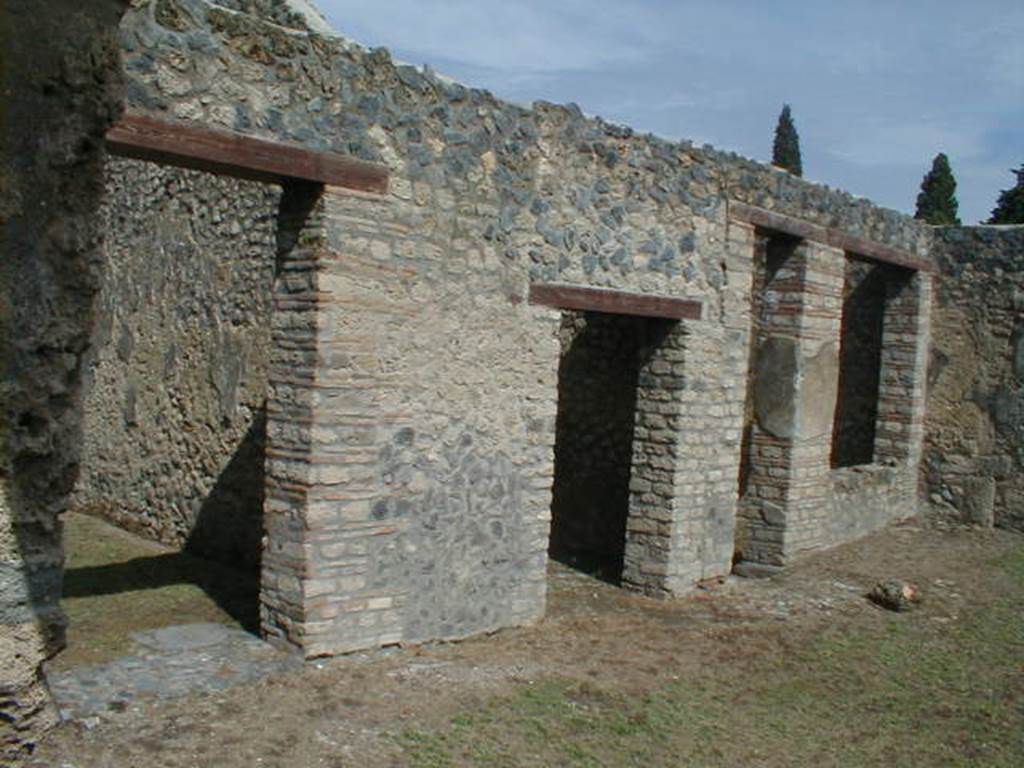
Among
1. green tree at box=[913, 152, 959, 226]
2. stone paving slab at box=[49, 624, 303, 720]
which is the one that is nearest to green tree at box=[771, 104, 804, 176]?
green tree at box=[913, 152, 959, 226]

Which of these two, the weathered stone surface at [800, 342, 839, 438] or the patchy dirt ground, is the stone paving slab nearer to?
the patchy dirt ground

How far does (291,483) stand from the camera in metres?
5.50

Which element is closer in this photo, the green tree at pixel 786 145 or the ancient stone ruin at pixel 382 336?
the ancient stone ruin at pixel 382 336

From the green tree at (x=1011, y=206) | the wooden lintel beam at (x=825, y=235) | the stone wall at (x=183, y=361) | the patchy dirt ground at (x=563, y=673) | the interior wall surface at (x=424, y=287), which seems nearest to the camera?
the patchy dirt ground at (x=563, y=673)

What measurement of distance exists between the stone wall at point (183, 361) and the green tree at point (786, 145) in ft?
85.5

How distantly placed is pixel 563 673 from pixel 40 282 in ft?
15.2

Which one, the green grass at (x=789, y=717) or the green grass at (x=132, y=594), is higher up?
the green grass at (x=132, y=594)

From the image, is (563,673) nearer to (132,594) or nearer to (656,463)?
(656,463)

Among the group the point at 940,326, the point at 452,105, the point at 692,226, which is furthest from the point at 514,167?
the point at 940,326

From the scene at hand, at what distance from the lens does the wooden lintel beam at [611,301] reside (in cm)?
660

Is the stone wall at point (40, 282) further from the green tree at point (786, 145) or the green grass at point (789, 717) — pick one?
the green tree at point (786, 145)

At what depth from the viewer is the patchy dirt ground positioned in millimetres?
4488

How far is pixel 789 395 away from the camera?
8.99 meters

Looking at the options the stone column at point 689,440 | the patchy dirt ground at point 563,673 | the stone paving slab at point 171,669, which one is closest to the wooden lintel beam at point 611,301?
the stone column at point 689,440
